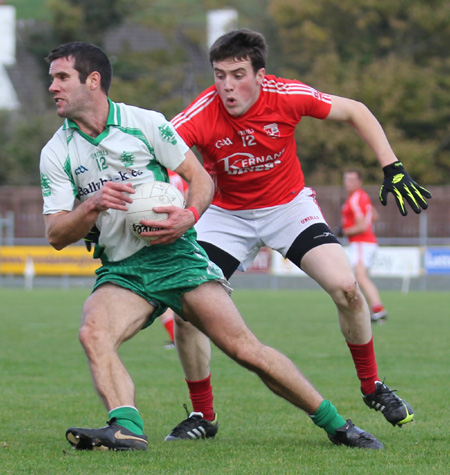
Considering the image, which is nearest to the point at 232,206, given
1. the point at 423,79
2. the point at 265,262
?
the point at 265,262

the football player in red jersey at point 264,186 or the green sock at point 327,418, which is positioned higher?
the football player in red jersey at point 264,186

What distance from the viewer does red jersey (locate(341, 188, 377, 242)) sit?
1611cm

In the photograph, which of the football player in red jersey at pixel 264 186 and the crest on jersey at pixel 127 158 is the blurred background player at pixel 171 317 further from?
the crest on jersey at pixel 127 158

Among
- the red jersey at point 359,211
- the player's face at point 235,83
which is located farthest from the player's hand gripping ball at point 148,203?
the red jersey at point 359,211

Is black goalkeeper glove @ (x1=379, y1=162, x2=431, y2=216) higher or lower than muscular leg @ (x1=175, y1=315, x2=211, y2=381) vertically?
higher

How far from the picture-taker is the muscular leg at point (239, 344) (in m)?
5.12

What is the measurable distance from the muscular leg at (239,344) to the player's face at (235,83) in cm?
131

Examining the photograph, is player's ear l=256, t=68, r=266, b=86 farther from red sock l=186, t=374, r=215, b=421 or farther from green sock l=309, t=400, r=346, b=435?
green sock l=309, t=400, r=346, b=435

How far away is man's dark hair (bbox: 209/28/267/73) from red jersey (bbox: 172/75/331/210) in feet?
0.82

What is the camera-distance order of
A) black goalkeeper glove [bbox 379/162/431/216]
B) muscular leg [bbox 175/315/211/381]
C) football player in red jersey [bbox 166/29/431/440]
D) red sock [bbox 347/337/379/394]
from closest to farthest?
black goalkeeper glove [bbox 379/162/431/216]
football player in red jersey [bbox 166/29/431/440]
muscular leg [bbox 175/315/211/381]
red sock [bbox 347/337/379/394]

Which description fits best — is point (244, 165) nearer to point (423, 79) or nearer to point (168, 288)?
point (168, 288)

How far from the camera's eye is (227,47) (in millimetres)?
5973

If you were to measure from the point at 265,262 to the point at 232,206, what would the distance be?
1913cm

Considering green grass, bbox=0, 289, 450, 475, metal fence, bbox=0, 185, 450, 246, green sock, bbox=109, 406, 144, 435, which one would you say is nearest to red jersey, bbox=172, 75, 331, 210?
green grass, bbox=0, 289, 450, 475
